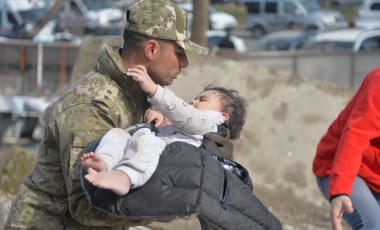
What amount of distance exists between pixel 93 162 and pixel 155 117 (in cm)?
69

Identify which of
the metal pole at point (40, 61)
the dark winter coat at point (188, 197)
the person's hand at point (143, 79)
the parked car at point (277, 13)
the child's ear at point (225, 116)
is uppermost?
the person's hand at point (143, 79)

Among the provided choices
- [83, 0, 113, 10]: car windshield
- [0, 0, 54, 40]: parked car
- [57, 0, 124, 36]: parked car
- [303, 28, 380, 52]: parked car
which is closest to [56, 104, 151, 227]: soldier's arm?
[303, 28, 380, 52]: parked car

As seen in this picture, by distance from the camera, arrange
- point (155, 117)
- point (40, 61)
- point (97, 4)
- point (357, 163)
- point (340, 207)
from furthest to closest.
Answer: point (97, 4) → point (40, 61) → point (357, 163) → point (340, 207) → point (155, 117)

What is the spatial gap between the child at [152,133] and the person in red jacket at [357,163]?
0.68 metres

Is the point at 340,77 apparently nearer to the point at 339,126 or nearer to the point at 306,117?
the point at 306,117

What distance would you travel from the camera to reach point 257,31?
45812mm

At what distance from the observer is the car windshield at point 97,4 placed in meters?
41.0

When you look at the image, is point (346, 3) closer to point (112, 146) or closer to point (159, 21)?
point (159, 21)

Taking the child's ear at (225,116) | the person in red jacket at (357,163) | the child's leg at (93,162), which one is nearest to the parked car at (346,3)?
the person in red jacket at (357,163)

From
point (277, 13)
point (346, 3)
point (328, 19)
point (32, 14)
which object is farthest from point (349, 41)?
point (346, 3)

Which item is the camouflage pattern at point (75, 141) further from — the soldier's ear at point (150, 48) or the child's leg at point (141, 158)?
the child's leg at point (141, 158)

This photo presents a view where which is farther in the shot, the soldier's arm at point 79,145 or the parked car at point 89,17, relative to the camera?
the parked car at point 89,17

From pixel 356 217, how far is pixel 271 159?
4.46 metres

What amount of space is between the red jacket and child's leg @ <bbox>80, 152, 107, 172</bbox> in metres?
1.59
